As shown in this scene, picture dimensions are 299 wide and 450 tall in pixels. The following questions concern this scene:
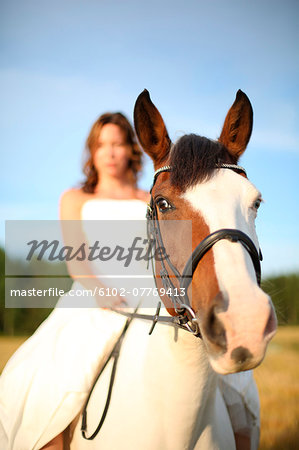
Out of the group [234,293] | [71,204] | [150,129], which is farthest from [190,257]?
[71,204]

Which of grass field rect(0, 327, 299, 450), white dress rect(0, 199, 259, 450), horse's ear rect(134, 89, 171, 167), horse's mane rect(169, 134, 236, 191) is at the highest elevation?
horse's ear rect(134, 89, 171, 167)

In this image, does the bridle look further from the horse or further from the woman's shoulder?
the woman's shoulder

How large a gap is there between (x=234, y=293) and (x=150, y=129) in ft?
4.47

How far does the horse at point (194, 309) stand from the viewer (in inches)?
58.4

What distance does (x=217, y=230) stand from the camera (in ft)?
5.51

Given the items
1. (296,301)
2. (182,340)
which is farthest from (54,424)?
(296,301)

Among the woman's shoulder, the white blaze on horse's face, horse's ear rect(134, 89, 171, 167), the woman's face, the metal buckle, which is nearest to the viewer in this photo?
the white blaze on horse's face

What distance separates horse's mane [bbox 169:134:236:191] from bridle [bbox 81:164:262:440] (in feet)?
0.24

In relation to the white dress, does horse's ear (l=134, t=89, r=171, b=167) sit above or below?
above

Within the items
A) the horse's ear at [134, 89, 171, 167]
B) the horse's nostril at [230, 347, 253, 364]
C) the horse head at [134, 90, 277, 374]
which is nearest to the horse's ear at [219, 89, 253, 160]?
the horse head at [134, 90, 277, 374]

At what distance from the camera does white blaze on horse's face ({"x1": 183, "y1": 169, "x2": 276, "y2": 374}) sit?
1415 millimetres

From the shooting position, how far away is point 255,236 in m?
1.84

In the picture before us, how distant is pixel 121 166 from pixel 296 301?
1546 centimetres

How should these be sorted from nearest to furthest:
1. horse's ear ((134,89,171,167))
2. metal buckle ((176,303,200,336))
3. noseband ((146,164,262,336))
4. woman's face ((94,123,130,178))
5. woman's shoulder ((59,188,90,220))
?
noseband ((146,164,262,336)) → metal buckle ((176,303,200,336)) → horse's ear ((134,89,171,167)) → woman's shoulder ((59,188,90,220)) → woman's face ((94,123,130,178))
